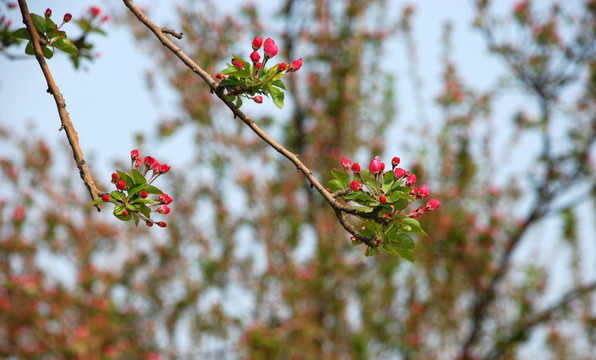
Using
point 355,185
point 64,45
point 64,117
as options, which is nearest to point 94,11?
point 64,45

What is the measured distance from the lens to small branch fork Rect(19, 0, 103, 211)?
1.46 metres

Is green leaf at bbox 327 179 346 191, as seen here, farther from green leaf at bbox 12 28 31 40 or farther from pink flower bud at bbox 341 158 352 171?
green leaf at bbox 12 28 31 40

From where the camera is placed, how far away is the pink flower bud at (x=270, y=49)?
154 centimetres

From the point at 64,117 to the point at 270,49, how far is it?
56cm

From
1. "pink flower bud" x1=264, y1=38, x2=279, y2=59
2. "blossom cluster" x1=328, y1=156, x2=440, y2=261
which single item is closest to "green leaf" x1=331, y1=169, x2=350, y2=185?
"blossom cluster" x1=328, y1=156, x2=440, y2=261

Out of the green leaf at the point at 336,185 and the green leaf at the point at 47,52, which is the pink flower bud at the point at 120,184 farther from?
the green leaf at the point at 47,52

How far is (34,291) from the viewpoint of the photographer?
6.07 meters

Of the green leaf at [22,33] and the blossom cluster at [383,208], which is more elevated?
the green leaf at [22,33]

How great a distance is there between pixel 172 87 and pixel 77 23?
182 inches

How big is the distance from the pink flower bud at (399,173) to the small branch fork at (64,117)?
738 mm

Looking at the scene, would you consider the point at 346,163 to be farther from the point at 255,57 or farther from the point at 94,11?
the point at 94,11

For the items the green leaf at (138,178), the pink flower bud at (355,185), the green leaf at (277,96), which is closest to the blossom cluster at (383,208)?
the pink flower bud at (355,185)

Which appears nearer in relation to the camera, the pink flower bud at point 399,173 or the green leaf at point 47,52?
the pink flower bud at point 399,173

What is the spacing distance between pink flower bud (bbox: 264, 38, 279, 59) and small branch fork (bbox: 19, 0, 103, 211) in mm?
531
